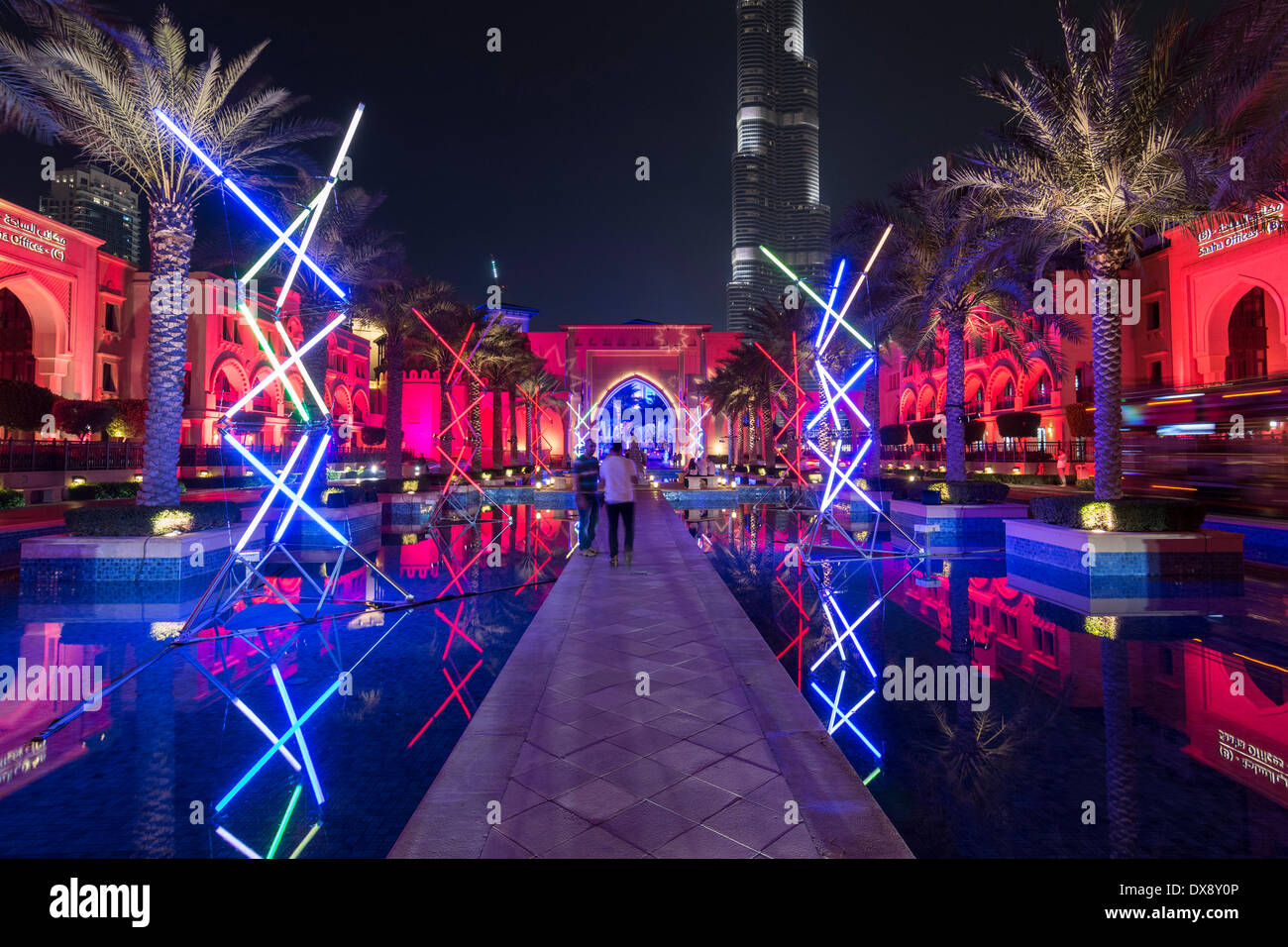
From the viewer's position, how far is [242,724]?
4.48 m

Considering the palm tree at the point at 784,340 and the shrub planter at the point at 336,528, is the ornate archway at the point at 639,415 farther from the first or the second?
the shrub planter at the point at 336,528

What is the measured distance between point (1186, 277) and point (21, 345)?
60.7 meters

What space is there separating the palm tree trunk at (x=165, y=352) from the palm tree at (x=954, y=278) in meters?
14.6

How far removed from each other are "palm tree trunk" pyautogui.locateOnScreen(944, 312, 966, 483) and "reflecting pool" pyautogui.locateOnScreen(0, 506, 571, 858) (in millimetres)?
12422

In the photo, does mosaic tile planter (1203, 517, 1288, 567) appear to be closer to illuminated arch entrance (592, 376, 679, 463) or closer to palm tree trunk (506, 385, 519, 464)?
palm tree trunk (506, 385, 519, 464)

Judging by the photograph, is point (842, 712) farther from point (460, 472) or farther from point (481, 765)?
point (460, 472)

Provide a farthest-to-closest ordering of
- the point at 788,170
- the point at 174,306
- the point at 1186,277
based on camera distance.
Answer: the point at 788,170
the point at 1186,277
the point at 174,306

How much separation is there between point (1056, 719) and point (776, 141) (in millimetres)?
187498

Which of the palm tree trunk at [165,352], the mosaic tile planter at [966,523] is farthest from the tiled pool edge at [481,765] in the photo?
the mosaic tile planter at [966,523]

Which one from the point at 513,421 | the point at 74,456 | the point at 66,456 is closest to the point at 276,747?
the point at 66,456

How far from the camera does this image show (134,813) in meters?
3.29

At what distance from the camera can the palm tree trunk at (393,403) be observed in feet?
67.4
